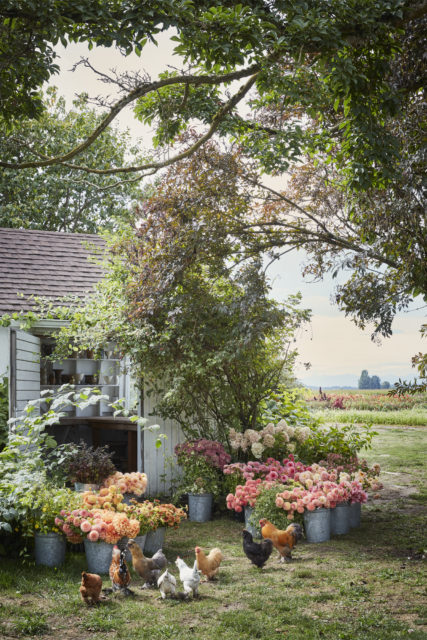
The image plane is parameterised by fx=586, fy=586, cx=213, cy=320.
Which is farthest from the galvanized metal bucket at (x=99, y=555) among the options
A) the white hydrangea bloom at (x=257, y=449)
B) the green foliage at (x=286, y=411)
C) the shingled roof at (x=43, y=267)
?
the shingled roof at (x=43, y=267)

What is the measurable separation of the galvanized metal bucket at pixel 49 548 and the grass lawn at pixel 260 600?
4.2 inches

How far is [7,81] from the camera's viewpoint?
5.21 metres

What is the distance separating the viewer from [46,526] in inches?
201

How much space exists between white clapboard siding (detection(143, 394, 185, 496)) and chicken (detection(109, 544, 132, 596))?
3656mm

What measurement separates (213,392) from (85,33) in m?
4.65

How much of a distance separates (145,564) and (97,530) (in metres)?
0.54

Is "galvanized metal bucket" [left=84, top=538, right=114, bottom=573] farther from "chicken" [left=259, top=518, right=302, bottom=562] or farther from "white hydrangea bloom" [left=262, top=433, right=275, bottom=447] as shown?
"white hydrangea bloom" [left=262, top=433, right=275, bottom=447]

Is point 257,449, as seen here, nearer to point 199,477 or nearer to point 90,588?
point 199,477

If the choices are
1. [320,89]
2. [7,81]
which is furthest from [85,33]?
[320,89]

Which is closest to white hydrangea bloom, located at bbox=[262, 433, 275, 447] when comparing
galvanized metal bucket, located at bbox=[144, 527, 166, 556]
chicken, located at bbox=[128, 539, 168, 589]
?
galvanized metal bucket, located at bbox=[144, 527, 166, 556]

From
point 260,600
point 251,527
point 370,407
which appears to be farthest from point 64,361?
point 370,407

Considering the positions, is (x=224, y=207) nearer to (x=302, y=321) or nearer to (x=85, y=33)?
(x=302, y=321)

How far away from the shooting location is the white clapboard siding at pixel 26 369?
724 centimetres

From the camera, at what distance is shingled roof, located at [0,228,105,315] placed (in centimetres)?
912
